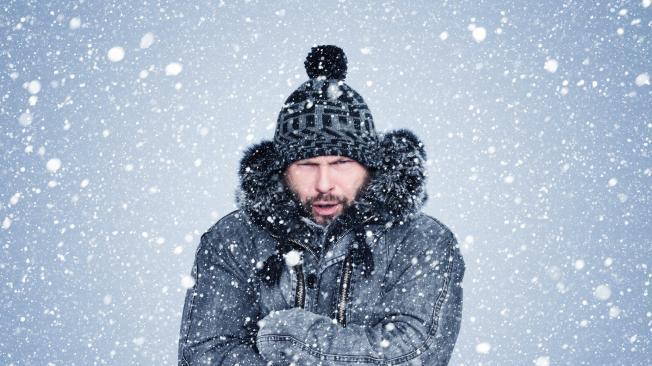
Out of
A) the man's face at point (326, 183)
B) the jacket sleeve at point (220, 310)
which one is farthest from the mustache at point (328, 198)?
the jacket sleeve at point (220, 310)

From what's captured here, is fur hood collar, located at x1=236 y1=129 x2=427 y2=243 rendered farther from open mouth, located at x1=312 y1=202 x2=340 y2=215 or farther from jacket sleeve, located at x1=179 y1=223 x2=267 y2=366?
jacket sleeve, located at x1=179 y1=223 x2=267 y2=366

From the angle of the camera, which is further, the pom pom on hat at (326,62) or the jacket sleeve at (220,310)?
the pom pom on hat at (326,62)

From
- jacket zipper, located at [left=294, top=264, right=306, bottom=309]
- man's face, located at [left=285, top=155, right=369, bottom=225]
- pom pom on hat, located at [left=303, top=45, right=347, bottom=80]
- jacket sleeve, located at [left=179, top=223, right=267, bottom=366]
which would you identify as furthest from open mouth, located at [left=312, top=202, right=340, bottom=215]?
pom pom on hat, located at [left=303, top=45, right=347, bottom=80]

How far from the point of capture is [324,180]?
7.73 ft

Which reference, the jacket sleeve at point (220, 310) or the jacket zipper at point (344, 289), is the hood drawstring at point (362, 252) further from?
the jacket sleeve at point (220, 310)

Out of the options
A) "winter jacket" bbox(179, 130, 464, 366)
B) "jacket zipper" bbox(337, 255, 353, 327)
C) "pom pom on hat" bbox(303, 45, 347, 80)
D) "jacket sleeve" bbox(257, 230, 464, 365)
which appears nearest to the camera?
"jacket sleeve" bbox(257, 230, 464, 365)

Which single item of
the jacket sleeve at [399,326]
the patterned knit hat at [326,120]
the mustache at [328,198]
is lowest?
the jacket sleeve at [399,326]

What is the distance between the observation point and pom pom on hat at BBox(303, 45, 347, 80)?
2684mm

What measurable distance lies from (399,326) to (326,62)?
128cm

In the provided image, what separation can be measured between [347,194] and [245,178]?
0.45 meters

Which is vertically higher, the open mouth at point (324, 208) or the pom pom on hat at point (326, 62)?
the pom pom on hat at point (326, 62)

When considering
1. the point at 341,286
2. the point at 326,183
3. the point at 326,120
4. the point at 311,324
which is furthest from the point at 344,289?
the point at 326,120

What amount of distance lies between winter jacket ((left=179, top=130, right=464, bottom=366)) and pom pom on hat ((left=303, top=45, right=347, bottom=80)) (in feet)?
1.43

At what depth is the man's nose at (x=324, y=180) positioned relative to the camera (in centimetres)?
233
